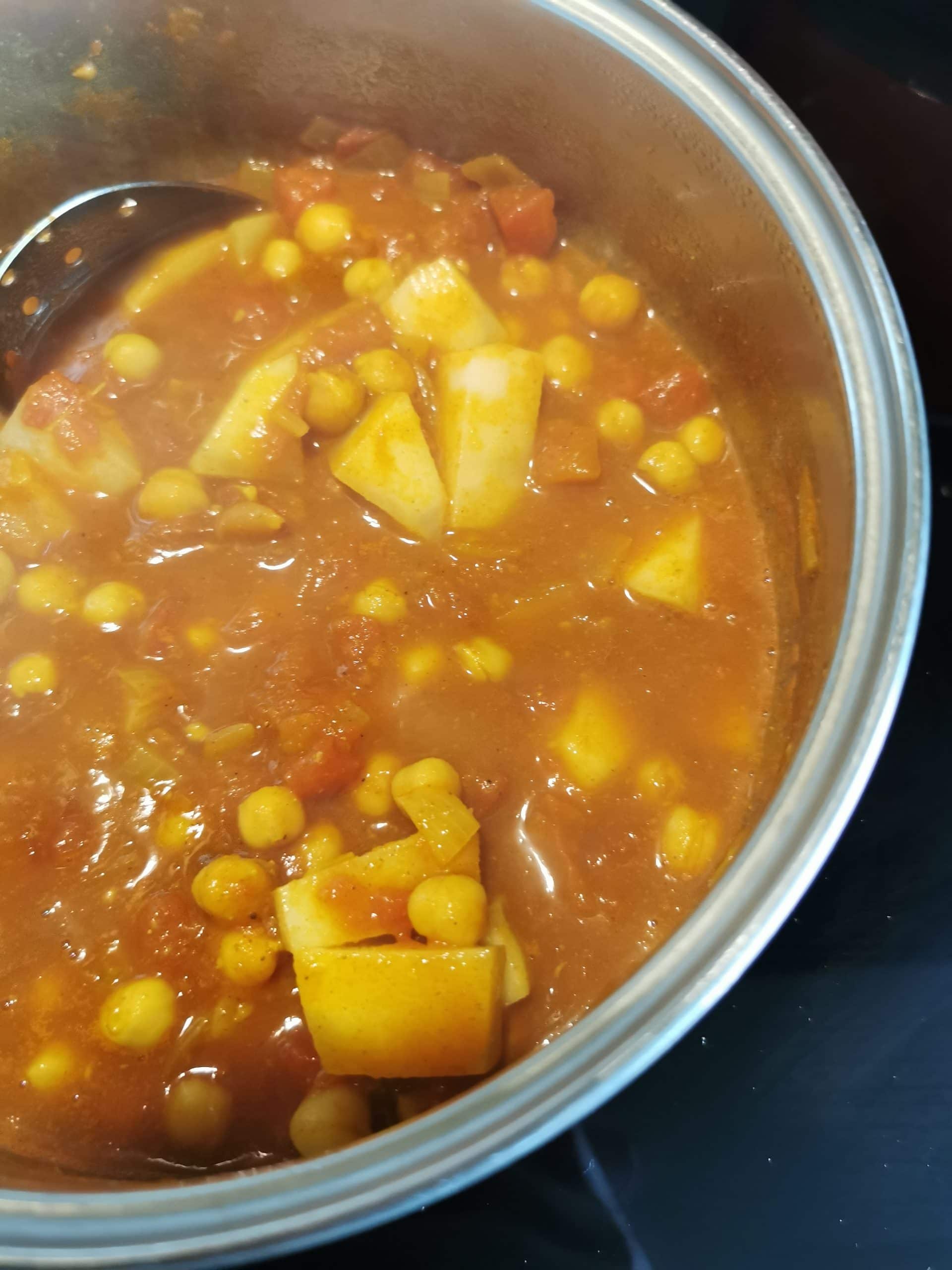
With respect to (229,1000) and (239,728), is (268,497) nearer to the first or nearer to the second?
(239,728)

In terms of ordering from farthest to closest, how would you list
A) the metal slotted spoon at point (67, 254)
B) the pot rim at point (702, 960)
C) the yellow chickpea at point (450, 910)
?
1. the metal slotted spoon at point (67, 254)
2. the yellow chickpea at point (450, 910)
3. the pot rim at point (702, 960)

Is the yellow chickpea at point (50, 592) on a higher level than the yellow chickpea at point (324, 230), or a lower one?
lower

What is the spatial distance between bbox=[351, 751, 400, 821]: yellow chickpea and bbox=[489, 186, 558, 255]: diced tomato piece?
5.61 feet

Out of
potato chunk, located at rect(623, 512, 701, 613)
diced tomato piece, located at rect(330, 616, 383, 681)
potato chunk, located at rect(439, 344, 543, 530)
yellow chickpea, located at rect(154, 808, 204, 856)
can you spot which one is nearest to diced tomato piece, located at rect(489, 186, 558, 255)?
potato chunk, located at rect(439, 344, 543, 530)

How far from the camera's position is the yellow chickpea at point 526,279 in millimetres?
2875

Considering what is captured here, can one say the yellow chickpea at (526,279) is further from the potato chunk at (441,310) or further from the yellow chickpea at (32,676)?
the yellow chickpea at (32,676)

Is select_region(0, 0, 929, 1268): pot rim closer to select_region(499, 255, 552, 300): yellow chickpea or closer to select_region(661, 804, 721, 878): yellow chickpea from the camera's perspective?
select_region(661, 804, 721, 878): yellow chickpea

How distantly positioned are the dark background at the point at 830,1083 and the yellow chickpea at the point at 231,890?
0.69m

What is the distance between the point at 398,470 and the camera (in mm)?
2414

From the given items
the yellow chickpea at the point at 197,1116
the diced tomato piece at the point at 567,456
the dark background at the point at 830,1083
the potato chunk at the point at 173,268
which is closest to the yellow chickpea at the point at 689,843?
the dark background at the point at 830,1083

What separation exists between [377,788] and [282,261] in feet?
5.61

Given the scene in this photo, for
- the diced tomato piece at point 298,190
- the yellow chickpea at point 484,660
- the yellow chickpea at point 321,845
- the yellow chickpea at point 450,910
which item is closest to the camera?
the yellow chickpea at point 450,910

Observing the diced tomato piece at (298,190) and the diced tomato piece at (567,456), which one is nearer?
the diced tomato piece at (567,456)

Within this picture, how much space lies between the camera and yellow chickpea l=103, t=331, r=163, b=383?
2670 mm
